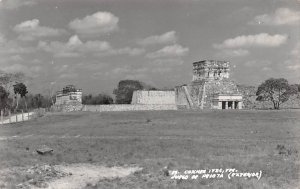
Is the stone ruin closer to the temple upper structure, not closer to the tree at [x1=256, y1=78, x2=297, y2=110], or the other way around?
the temple upper structure

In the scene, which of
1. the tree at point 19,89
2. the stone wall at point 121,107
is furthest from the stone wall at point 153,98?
the tree at point 19,89

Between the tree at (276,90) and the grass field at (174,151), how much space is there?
20.0 metres

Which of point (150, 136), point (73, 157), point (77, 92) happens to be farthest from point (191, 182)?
point (77, 92)

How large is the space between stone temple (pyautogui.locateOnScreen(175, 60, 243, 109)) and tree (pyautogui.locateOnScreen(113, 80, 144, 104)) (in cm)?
1407

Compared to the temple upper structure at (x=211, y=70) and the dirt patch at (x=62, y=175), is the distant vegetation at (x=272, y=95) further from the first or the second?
the dirt patch at (x=62, y=175)

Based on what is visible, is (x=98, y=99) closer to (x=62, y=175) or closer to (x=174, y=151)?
(x=174, y=151)

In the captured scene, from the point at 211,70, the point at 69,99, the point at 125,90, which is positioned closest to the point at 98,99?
the point at 125,90

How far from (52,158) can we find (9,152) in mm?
2065

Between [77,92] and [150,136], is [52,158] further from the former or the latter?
[77,92]

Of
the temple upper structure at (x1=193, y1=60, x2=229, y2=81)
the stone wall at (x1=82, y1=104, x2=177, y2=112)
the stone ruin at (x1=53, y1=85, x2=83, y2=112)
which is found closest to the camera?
the stone wall at (x1=82, y1=104, x2=177, y2=112)

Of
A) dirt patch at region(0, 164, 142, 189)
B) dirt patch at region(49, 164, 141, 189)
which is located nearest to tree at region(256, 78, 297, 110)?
dirt patch at region(49, 164, 141, 189)

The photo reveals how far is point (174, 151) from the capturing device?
57.0ft

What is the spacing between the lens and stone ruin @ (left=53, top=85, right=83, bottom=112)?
160ft

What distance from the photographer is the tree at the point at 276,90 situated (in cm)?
4847
